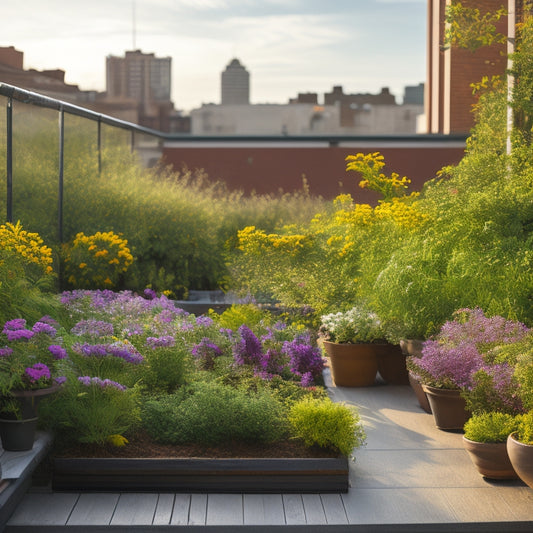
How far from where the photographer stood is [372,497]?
13.3ft

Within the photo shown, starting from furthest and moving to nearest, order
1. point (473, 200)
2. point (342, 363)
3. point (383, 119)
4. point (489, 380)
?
1. point (383, 119)
2. point (342, 363)
3. point (473, 200)
4. point (489, 380)

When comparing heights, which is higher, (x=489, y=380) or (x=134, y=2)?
(x=134, y=2)

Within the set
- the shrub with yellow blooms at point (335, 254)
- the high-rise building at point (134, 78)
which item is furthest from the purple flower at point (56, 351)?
the high-rise building at point (134, 78)

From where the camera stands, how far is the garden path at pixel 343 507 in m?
3.70

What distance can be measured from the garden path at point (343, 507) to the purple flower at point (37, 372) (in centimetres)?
59

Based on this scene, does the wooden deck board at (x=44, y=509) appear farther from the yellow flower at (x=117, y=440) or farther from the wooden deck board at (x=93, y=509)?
the yellow flower at (x=117, y=440)

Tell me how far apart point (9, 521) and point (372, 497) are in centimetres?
175

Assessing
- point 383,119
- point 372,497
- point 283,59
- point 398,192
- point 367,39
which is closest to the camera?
point 372,497

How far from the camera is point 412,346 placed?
18.8 ft

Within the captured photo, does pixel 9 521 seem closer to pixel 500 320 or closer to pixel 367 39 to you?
pixel 500 320

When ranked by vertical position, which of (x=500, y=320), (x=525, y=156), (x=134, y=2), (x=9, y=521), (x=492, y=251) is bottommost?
(x=9, y=521)

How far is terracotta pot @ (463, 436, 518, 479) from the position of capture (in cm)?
417

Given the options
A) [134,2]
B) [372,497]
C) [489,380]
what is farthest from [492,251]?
[134,2]

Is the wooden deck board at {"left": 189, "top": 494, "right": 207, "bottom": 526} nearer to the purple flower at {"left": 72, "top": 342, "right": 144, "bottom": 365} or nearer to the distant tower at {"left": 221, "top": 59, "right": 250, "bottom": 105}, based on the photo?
the purple flower at {"left": 72, "top": 342, "right": 144, "bottom": 365}
